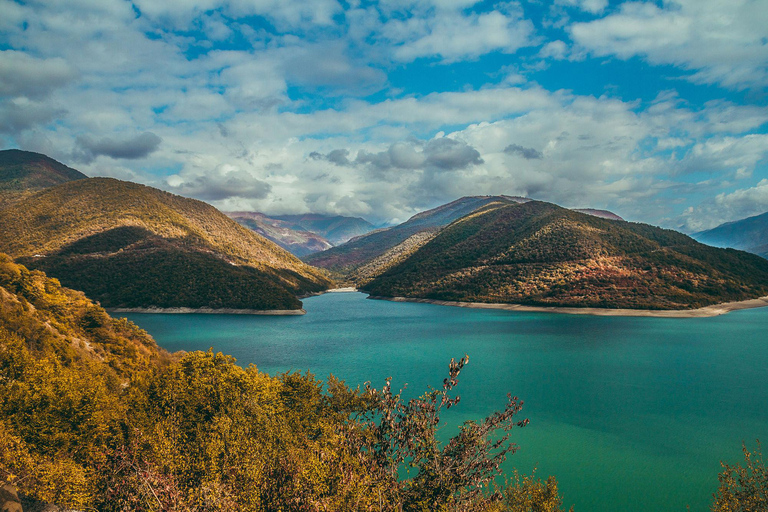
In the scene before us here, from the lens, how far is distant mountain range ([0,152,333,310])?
13975 cm

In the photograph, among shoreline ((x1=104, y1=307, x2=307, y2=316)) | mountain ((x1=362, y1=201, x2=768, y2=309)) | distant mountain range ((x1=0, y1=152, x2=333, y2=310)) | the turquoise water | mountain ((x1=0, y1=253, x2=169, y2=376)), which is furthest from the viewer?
distant mountain range ((x1=0, y1=152, x2=333, y2=310))

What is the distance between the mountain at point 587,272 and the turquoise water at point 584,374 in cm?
1590

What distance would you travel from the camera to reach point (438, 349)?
266ft

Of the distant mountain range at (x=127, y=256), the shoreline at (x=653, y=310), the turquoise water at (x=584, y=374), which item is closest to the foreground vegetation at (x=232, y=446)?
the turquoise water at (x=584, y=374)

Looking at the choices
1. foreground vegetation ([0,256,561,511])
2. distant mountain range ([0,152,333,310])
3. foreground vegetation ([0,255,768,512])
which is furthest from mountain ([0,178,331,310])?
foreground vegetation ([0,256,561,511])

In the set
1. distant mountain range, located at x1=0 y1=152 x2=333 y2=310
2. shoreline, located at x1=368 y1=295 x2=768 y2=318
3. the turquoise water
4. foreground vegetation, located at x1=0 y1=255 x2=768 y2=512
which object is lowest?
the turquoise water

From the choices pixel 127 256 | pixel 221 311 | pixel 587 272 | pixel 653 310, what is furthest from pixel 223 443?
pixel 127 256

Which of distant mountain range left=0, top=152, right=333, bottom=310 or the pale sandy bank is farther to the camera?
distant mountain range left=0, top=152, right=333, bottom=310

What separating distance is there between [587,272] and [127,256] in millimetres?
171393

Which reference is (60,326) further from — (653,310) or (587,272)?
(587,272)

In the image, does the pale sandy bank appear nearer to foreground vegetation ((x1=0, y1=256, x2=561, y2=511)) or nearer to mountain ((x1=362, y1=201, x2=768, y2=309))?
mountain ((x1=362, y1=201, x2=768, y2=309))

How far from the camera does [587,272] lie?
146m

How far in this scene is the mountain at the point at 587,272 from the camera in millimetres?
134500

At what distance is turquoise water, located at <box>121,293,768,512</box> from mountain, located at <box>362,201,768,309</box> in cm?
1590
